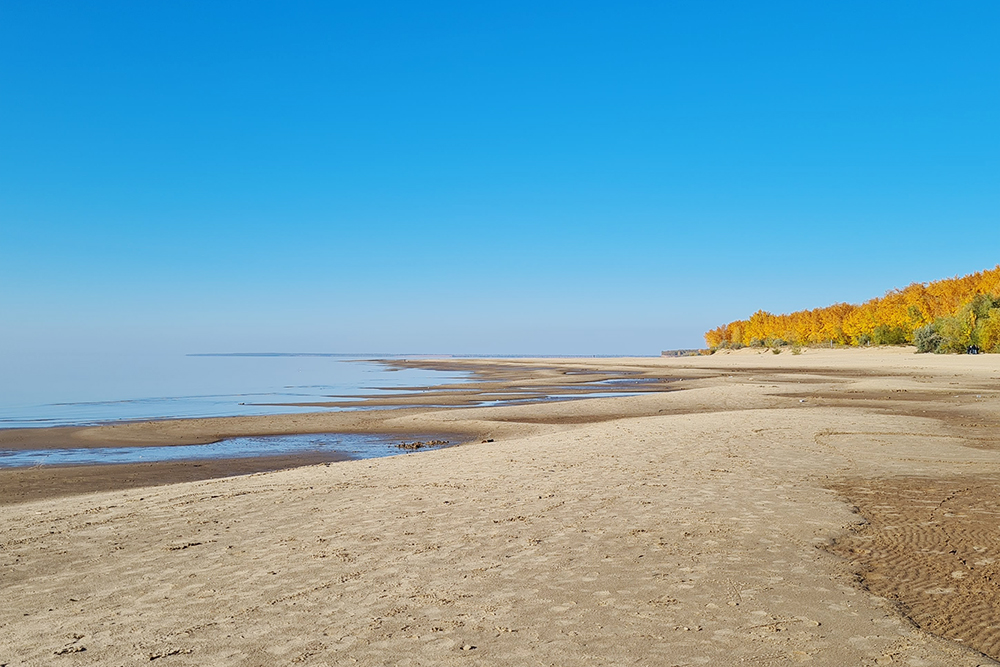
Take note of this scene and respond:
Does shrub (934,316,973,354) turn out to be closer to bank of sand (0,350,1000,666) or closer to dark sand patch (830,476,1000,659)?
bank of sand (0,350,1000,666)

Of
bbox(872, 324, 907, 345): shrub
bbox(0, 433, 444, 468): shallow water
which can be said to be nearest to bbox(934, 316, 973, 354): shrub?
bbox(872, 324, 907, 345): shrub

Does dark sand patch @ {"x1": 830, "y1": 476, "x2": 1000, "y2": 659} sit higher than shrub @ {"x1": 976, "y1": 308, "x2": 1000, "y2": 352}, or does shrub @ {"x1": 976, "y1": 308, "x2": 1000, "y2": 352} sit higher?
shrub @ {"x1": 976, "y1": 308, "x2": 1000, "y2": 352}

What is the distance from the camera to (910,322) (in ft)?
343

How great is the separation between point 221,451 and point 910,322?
110 meters

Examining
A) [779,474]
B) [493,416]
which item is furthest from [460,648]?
[493,416]

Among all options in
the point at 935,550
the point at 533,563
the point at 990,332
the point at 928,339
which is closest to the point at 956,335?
the point at 990,332

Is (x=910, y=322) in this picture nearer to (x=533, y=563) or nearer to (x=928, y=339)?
(x=928, y=339)

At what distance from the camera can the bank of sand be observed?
568 cm

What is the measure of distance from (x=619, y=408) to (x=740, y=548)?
72.6ft

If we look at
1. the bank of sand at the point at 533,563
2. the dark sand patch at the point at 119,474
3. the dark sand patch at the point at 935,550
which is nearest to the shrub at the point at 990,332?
the bank of sand at the point at 533,563

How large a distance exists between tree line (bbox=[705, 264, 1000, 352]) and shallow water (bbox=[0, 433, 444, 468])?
7132 cm

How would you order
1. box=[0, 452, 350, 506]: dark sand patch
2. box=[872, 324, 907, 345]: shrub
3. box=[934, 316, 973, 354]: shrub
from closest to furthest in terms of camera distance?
box=[0, 452, 350, 506]: dark sand patch < box=[934, 316, 973, 354]: shrub < box=[872, 324, 907, 345]: shrub

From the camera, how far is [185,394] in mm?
46812

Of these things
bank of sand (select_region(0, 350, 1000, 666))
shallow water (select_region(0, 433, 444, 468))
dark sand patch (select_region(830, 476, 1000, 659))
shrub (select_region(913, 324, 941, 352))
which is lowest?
shallow water (select_region(0, 433, 444, 468))
